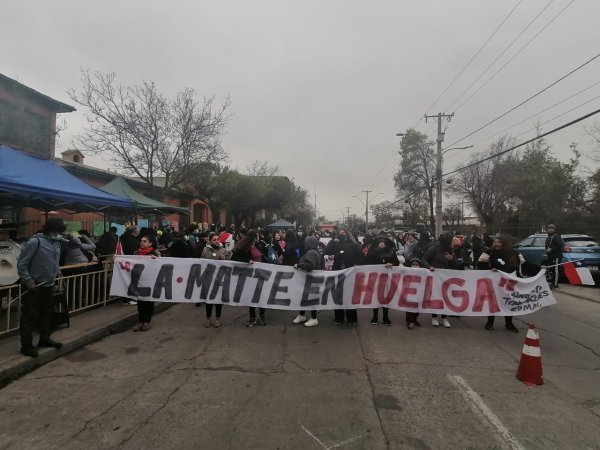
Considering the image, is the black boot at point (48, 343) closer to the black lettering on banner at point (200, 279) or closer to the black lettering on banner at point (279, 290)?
the black lettering on banner at point (200, 279)

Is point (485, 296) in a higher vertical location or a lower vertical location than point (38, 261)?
lower

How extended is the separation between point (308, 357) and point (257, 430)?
81.5 inches

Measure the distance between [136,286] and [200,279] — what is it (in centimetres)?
118

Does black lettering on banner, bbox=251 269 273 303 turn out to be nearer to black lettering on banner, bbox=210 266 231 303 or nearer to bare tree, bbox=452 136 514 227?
black lettering on banner, bbox=210 266 231 303

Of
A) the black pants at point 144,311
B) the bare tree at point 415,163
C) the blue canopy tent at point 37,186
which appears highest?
the bare tree at point 415,163

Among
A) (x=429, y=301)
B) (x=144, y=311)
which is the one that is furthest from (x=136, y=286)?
(x=429, y=301)

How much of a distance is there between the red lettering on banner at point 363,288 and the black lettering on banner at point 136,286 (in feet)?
12.3

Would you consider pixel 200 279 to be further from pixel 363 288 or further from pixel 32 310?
pixel 363 288

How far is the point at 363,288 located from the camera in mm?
7105

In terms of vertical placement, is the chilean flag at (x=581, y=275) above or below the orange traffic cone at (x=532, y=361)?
above

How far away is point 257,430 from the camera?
3.45 m

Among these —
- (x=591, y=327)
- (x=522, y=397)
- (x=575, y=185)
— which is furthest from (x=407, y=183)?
(x=522, y=397)

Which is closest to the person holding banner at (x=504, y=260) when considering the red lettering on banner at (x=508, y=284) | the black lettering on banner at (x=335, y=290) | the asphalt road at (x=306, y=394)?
the red lettering on banner at (x=508, y=284)

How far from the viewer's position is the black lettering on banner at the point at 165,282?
7.14 m
